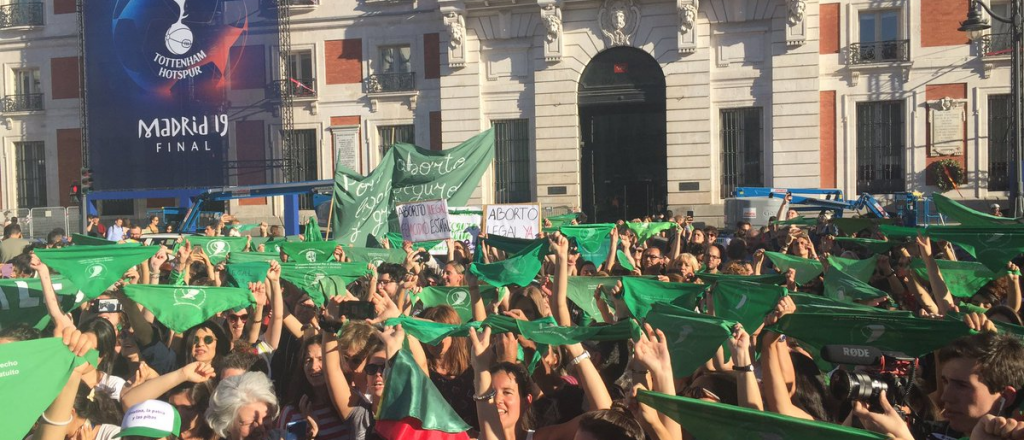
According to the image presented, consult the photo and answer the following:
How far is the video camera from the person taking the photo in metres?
3.42

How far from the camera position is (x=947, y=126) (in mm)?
27062

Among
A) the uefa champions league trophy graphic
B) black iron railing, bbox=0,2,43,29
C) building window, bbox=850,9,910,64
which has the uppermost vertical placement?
black iron railing, bbox=0,2,43,29

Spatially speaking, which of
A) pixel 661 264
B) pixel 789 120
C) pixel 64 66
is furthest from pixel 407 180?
pixel 64 66

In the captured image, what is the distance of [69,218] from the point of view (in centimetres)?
3014

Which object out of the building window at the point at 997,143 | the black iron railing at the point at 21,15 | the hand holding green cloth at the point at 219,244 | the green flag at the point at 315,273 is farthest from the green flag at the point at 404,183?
the black iron railing at the point at 21,15

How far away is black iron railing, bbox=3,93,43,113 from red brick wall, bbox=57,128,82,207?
4.14 ft

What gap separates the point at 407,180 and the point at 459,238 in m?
1.33

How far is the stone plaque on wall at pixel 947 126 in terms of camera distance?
27.0 meters

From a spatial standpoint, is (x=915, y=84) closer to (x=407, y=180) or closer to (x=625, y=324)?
(x=407, y=180)

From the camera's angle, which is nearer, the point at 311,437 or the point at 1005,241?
the point at 311,437

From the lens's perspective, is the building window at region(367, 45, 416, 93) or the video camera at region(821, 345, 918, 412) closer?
the video camera at region(821, 345, 918, 412)

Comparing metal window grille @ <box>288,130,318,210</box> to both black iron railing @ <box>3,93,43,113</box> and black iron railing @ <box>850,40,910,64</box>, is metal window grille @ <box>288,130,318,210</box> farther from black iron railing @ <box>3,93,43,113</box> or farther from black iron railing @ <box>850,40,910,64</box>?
black iron railing @ <box>850,40,910,64</box>

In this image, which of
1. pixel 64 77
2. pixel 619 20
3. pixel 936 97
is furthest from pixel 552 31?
pixel 64 77

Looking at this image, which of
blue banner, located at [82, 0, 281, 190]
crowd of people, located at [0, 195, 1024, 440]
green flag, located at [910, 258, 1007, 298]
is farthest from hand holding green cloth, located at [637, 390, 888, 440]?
blue banner, located at [82, 0, 281, 190]
